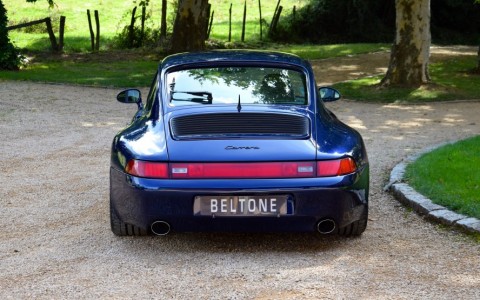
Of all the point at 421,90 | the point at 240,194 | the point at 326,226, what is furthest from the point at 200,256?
the point at 421,90

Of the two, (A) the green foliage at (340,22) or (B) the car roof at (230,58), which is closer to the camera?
(B) the car roof at (230,58)

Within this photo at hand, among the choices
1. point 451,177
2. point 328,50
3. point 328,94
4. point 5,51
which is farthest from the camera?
point 328,50

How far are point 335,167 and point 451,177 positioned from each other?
3.33 m

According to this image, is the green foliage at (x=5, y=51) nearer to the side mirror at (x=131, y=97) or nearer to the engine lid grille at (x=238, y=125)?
the side mirror at (x=131, y=97)

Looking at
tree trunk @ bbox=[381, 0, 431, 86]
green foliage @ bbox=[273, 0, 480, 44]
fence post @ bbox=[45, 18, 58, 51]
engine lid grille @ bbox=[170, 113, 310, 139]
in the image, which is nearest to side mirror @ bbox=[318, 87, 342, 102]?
engine lid grille @ bbox=[170, 113, 310, 139]

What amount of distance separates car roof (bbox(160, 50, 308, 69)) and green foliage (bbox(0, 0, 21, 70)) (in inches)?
644

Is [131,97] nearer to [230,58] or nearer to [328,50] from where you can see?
[230,58]

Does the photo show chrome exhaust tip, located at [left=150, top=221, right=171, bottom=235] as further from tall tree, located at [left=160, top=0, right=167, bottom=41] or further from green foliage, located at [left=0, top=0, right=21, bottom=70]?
tall tree, located at [left=160, top=0, right=167, bottom=41]

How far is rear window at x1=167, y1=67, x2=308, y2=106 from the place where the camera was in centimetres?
716

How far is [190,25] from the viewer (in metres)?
26.9

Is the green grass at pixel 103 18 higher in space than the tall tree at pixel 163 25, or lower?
lower

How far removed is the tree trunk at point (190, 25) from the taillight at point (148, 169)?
20570mm

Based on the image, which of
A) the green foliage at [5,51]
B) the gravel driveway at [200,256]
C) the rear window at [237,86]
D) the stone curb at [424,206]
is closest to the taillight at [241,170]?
the gravel driveway at [200,256]

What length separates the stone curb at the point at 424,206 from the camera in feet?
23.9
